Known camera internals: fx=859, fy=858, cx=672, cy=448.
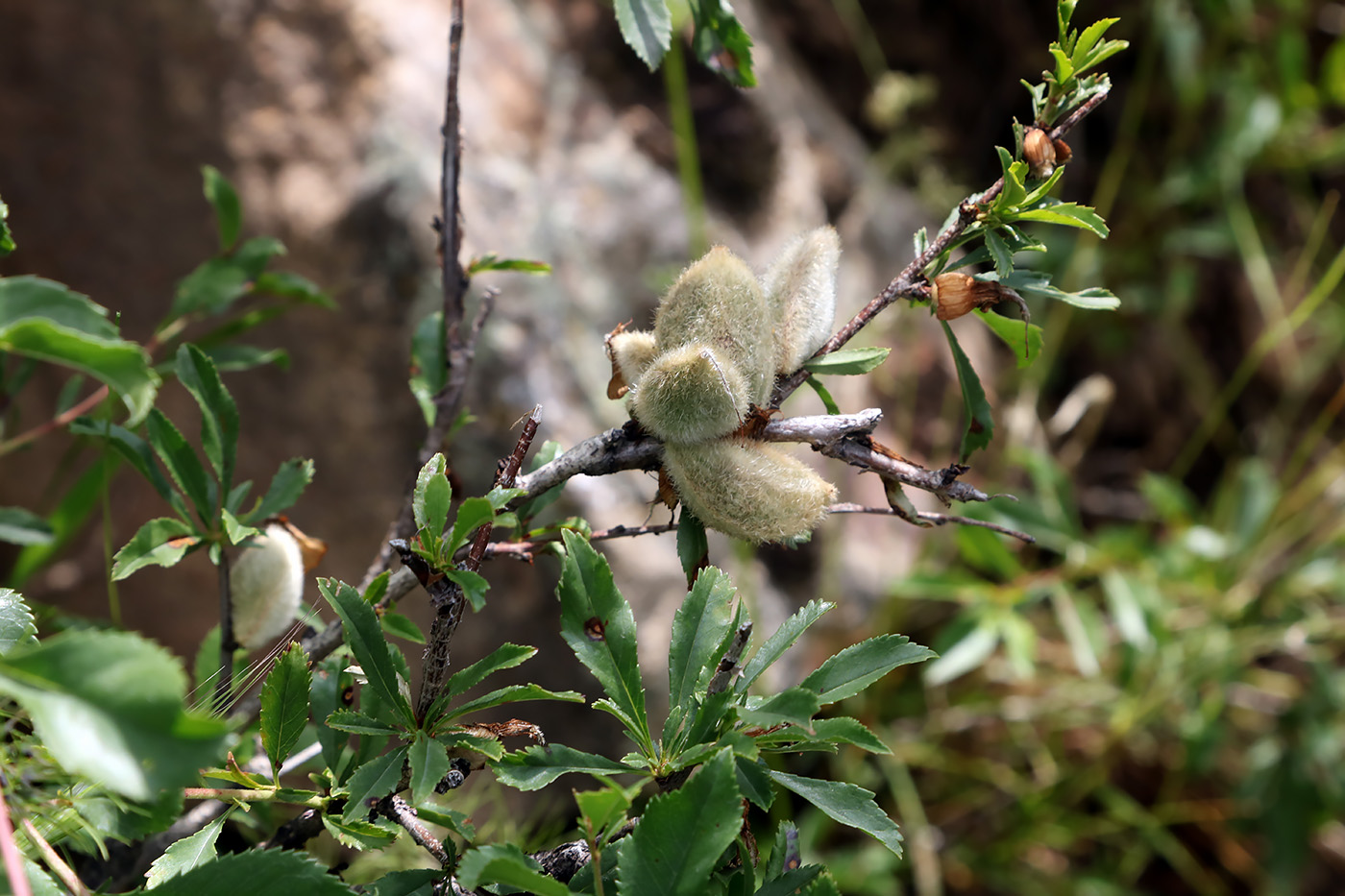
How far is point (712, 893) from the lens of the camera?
0.64 meters

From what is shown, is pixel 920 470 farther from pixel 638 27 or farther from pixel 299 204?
pixel 299 204

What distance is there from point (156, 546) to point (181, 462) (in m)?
0.09

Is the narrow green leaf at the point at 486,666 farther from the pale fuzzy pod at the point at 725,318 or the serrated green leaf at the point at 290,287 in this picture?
the serrated green leaf at the point at 290,287

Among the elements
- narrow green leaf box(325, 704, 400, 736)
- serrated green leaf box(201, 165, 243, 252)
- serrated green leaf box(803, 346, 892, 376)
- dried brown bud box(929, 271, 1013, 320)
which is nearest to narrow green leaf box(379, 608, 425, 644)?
narrow green leaf box(325, 704, 400, 736)

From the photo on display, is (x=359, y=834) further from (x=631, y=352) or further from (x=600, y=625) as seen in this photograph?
(x=631, y=352)

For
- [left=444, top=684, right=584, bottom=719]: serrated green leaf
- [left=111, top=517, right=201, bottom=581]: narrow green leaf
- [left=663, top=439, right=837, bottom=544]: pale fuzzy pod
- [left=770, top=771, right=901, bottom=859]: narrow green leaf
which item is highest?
[left=111, top=517, right=201, bottom=581]: narrow green leaf

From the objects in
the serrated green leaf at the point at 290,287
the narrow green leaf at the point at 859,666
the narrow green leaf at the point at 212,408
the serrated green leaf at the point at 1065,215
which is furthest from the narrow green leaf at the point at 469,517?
the serrated green leaf at the point at 290,287

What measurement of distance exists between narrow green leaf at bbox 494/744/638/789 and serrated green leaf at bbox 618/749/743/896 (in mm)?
58

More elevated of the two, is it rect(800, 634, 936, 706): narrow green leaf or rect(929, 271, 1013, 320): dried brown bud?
rect(929, 271, 1013, 320): dried brown bud

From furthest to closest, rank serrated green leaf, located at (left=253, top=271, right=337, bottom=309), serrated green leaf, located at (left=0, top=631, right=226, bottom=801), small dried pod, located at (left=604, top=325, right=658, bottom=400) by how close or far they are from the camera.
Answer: serrated green leaf, located at (left=253, top=271, right=337, bottom=309) → small dried pod, located at (left=604, top=325, right=658, bottom=400) → serrated green leaf, located at (left=0, top=631, right=226, bottom=801)

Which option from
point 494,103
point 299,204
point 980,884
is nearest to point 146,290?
point 299,204

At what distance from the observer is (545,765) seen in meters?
0.65

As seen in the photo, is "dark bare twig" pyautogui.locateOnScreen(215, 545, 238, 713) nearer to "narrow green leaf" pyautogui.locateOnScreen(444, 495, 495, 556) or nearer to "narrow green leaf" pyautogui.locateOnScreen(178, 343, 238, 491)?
"narrow green leaf" pyautogui.locateOnScreen(178, 343, 238, 491)

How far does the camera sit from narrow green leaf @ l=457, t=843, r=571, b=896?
522mm
